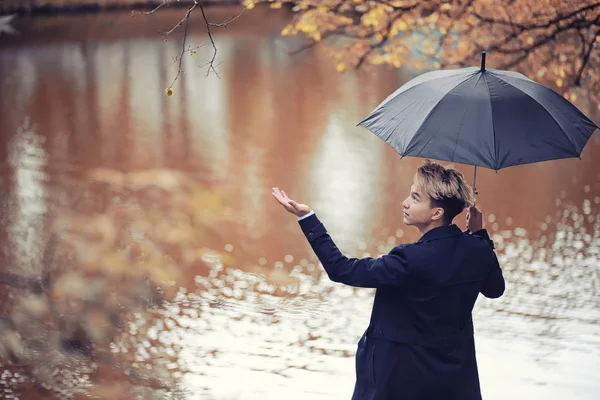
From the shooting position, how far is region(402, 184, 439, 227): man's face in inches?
126

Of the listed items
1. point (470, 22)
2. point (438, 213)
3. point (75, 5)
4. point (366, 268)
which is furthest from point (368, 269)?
point (75, 5)

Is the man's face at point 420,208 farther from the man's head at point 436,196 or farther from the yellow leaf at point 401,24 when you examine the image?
the yellow leaf at point 401,24

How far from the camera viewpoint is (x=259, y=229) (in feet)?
31.3

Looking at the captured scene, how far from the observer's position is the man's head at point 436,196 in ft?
10.5

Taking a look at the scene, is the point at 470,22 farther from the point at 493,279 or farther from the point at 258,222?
the point at 493,279

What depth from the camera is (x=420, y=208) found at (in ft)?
10.5

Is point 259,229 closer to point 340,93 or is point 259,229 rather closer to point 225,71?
point 340,93

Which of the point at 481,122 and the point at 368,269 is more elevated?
the point at 481,122

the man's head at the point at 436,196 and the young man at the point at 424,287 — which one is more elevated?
the man's head at the point at 436,196

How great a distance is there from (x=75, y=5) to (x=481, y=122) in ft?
91.3

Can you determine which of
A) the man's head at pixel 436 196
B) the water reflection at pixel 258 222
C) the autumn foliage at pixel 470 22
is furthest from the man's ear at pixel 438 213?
the autumn foliage at pixel 470 22

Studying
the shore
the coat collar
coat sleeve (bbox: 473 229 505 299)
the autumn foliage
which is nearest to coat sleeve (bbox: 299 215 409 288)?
the coat collar

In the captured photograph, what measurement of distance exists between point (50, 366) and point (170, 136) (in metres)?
8.17

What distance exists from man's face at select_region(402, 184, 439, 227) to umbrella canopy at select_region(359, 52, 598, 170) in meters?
0.18
